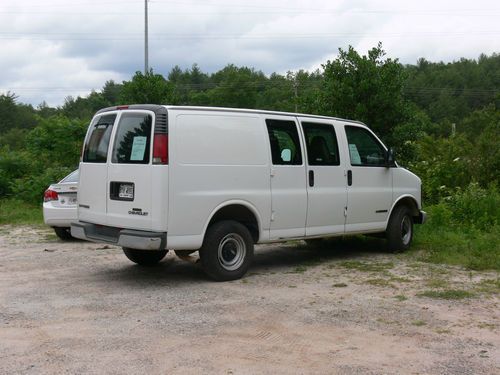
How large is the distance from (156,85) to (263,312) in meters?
14.2

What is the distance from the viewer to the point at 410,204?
33.5 feet

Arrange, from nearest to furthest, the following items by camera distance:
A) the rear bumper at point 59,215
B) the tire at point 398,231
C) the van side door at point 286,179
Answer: the van side door at point 286,179 → the tire at point 398,231 → the rear bumper at point 59,215

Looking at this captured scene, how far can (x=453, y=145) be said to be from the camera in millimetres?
16547

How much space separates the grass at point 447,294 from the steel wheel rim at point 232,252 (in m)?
2.22

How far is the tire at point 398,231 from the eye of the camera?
9.80 meters

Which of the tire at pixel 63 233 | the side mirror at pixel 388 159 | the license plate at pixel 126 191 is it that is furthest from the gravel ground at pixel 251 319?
the tire at pixel 63 233

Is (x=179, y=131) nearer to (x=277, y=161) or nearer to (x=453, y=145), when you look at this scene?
(x=277, y=161)

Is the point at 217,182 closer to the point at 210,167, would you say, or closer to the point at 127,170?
the point at 210,167

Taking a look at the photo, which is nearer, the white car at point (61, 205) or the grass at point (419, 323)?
the grass at point (419, 323)

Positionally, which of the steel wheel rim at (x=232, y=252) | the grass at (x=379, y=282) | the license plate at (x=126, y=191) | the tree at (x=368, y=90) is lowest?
the grass at (x=379, y=282)

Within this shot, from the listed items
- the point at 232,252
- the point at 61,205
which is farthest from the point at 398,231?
the point at 61,205

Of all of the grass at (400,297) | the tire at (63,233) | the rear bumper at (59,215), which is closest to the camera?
the grass at (400,297)

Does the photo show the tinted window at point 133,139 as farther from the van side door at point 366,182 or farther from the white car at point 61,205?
the white car at point 61,205

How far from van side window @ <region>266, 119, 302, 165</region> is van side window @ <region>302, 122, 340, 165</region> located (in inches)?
8.2
